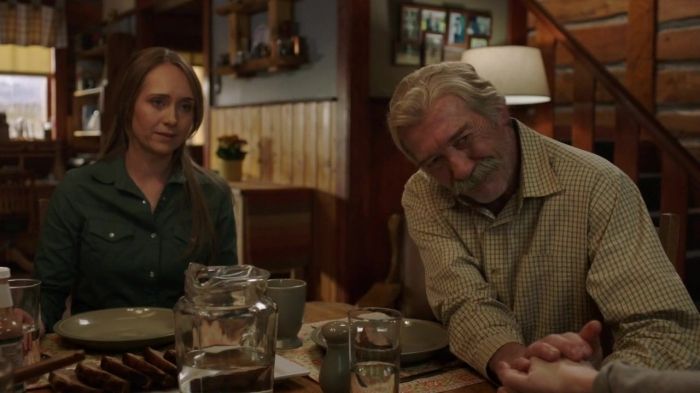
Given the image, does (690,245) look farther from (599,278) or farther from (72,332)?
(72,332)

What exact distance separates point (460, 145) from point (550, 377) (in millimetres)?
535

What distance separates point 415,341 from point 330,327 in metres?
0.28

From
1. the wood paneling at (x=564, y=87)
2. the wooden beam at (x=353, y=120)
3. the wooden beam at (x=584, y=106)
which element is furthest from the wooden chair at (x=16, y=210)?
the wood paneling at (x=564, y=87)

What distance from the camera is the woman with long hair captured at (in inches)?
74.5

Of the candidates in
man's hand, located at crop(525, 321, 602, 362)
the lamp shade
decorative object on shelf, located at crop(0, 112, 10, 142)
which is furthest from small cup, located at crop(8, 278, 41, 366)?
decorative object on shelf, located at crop(0, 112, 10, 142)

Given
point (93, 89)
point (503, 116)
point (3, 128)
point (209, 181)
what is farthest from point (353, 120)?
point (93, 89)

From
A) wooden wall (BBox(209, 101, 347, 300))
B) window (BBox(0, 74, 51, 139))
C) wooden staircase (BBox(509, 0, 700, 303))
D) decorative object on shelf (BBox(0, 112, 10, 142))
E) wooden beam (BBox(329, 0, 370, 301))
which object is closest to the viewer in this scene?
wooden staircase (BBox(509, 0, 700, 303))

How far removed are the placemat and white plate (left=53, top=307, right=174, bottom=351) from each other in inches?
9.6

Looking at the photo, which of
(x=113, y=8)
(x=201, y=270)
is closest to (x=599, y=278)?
(x=201, y=270)

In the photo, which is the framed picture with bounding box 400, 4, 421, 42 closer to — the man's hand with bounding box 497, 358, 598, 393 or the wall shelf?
the wall shelf

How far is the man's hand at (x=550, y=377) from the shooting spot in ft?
3.33

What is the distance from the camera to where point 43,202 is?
1.96 m

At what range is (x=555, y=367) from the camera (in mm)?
1075

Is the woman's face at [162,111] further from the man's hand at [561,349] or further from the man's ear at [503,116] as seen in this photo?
the man's hand at [561,349]
